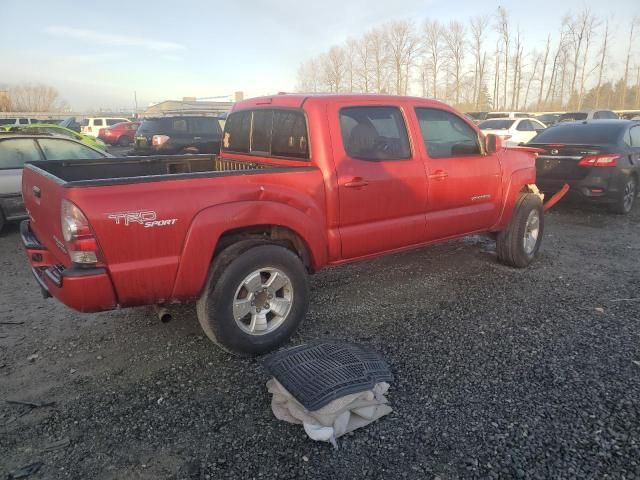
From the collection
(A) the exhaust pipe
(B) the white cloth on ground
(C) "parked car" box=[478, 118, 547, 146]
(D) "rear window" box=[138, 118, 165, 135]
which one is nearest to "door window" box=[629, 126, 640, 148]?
(C) "parked car" box=[478, 118, 547, 146]

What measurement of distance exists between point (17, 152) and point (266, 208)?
5677 millimetres

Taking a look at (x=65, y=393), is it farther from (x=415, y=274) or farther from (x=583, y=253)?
(x=583, y=253)

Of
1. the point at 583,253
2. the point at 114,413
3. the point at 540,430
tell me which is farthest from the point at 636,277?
the point at 114,413

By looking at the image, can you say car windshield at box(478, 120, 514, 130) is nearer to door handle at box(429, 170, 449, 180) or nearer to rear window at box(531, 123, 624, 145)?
rear window at box(531, 123, 624, 145)

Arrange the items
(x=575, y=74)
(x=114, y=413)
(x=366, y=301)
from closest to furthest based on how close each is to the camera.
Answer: (x=114, y=413) → (x=366, y=301) → (x=575, y=74)

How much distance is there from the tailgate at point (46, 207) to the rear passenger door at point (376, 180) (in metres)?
2.01

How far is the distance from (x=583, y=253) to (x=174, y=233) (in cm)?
544

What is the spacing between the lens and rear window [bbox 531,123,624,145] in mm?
→ 8250

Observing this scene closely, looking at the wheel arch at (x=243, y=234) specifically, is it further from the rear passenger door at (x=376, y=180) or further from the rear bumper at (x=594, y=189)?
the rear bumper at (x=594, y=189)

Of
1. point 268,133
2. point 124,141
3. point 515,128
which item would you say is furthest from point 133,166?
point 124,141

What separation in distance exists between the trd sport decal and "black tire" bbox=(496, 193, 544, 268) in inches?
158

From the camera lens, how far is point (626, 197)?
827cm

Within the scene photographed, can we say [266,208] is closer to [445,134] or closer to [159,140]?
[445,134]

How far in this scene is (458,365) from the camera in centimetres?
332
